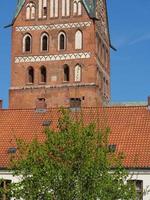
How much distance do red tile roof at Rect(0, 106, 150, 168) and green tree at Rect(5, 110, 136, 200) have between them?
284 inches

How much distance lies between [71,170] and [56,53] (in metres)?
26.7

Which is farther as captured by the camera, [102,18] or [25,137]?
[102,18]

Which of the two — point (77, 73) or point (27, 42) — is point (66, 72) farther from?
point (27, 42)

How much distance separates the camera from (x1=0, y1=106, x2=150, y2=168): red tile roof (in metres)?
30.7

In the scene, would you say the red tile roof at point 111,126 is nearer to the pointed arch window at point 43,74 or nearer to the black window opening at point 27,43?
the pointed arch window at point 43,74

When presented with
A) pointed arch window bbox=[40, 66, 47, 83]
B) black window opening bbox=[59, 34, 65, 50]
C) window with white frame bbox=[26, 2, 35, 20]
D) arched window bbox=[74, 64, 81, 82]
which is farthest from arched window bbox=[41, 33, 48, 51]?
arched window bbox=[74, 64, 81, 82]

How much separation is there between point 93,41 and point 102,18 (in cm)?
440

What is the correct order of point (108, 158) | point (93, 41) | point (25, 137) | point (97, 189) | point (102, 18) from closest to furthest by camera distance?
point (97, 189), point (108, 158), point (25, 137), point (93, 41), point (102, 18)

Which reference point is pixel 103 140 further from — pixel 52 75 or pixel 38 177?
pixel 52 75

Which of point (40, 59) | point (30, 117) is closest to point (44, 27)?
point (40, 59)

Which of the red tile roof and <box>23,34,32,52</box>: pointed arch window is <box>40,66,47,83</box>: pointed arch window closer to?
<box>23,34,32,52</box>: pointed arch window

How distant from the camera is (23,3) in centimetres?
4906

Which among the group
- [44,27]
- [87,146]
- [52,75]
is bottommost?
[87,146]

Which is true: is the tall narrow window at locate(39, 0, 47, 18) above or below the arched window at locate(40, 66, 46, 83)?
above
